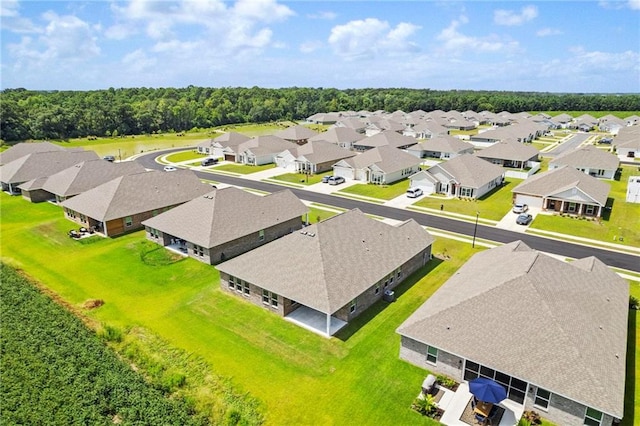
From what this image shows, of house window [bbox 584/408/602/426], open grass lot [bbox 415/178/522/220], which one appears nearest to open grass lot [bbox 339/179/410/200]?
open grass lot [bbox 415/178/522/220]

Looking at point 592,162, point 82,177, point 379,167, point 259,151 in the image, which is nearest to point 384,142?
point 379,167

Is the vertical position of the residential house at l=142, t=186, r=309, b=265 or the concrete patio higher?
the residential house at l=142, t=186, r=309, b=265

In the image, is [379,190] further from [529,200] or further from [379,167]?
[529,200]

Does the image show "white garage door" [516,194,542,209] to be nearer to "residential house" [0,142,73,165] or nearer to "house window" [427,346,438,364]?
"house window" [427,346,438,364]

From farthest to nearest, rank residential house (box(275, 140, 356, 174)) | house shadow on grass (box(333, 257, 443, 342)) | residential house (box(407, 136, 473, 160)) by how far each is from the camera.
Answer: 1. residential house (box(407, 136, 473, 160))
2. residential house (box(275, 140, 356, 174))
3. house shadow on grass (box(333, 257, 443, 342))

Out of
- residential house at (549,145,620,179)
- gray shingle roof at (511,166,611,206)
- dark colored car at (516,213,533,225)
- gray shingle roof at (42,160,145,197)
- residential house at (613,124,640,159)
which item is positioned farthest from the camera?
residential house at (613,124,640,159)

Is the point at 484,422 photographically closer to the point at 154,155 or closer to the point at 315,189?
the point at 315,189
